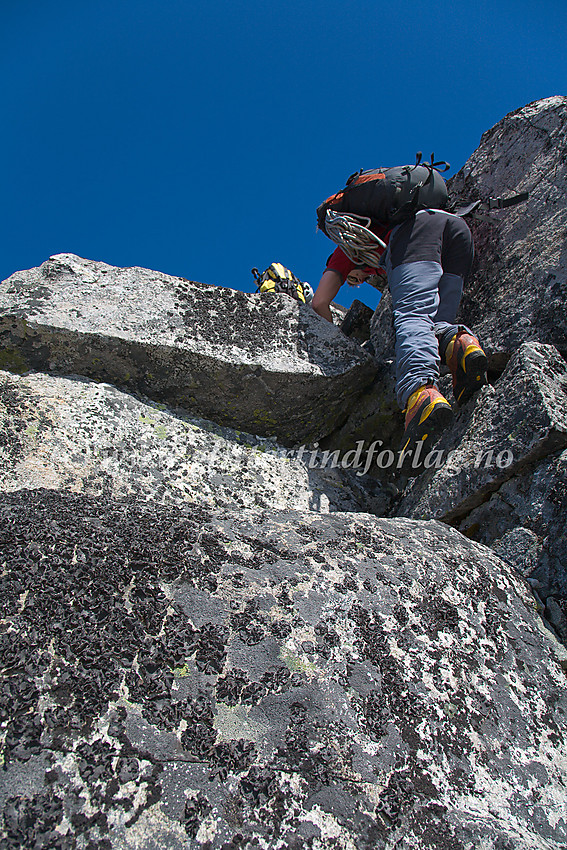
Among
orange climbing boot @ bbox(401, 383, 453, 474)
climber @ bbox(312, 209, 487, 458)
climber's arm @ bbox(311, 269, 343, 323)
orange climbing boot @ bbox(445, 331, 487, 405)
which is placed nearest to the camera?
orange climbing boot @ bbox(401, 383, 453, 474)

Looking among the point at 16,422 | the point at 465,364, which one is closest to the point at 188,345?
the point at 16,422

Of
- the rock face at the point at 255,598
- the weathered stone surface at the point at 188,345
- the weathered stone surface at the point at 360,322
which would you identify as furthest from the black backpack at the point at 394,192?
the weathered stone surface at the point at 360,322

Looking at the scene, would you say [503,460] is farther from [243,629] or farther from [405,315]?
[243,629]

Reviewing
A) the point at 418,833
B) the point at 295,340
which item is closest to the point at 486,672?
the point at 418,833

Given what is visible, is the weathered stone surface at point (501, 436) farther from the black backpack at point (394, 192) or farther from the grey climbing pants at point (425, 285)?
the black backpack at point (394, 192)

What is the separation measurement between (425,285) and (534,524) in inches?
84.6

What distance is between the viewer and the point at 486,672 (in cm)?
235

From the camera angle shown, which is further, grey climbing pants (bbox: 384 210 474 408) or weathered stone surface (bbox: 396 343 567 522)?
grey climbing pants (bbox: 384 210 474 408)

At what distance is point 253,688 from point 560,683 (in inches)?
59.1

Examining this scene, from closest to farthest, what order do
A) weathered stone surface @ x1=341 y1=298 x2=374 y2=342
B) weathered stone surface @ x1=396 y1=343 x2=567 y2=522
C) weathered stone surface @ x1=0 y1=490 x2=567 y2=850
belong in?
weathered stone surface @ x1=0 y1=490 x2=567 y2=850, weathered stone surface @ x1=396 y1=343 x2=567 y2=522, weathered stone surface @ x1=341 y1=298 x2=374 y2=342

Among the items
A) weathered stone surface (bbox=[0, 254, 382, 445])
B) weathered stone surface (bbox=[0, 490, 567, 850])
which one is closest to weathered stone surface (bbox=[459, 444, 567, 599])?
weathered stone surface (bbox=[0, 490, 567, 850])

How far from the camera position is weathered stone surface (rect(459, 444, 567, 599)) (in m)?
2.86

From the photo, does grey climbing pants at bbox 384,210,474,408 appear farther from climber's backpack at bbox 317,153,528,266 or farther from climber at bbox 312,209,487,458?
climber's backpack at bbox 317,153,528,266

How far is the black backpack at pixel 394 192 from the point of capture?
4.67m
